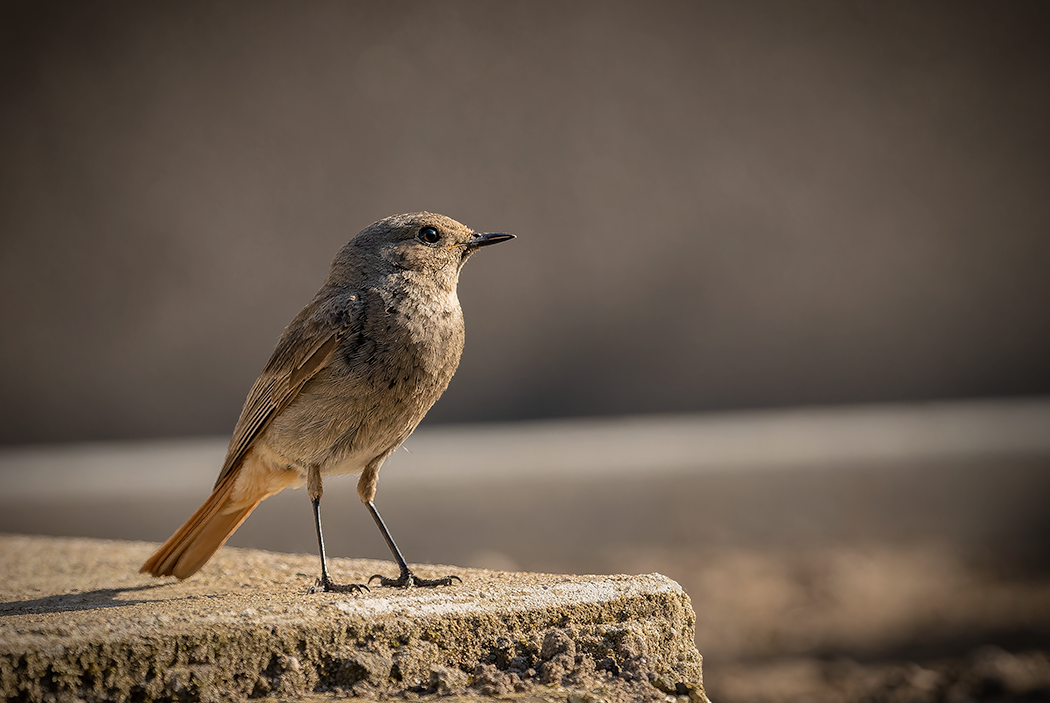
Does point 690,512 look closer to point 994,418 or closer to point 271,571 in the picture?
point 994,418

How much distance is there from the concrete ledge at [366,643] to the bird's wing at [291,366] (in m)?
0.55

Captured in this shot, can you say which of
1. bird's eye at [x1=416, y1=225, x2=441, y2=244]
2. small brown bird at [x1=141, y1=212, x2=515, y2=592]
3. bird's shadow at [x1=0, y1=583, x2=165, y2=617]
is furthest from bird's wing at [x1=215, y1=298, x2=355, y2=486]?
bird's shadow at [x1=0, y1=583, x2=165, y2=617]

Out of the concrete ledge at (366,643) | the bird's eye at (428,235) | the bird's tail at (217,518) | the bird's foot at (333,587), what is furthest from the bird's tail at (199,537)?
the bird's eye at (428,235)

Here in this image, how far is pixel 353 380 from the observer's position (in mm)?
2914

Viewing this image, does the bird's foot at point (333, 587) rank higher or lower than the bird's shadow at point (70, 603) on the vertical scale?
higher

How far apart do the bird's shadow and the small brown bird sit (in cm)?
18

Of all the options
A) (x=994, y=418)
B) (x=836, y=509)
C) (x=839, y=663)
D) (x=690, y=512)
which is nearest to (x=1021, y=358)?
(x=994, y=418)

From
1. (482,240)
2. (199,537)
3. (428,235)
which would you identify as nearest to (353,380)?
(428,235)

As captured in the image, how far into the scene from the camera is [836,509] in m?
6.96

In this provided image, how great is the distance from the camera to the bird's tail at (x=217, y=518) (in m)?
3.10

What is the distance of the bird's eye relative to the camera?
315 cm

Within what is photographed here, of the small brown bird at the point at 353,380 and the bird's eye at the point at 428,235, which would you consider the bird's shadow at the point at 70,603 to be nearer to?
the small brown bird at the point at 353,380

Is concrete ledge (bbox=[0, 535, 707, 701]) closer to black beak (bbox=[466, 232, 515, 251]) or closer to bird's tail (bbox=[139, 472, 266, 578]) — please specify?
bird's tail (bbox=[139, 472, 266, 578])

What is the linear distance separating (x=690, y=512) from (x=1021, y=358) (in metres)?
3.23
